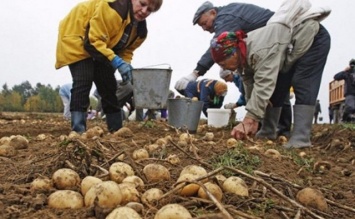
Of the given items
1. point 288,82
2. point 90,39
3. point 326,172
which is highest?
point 90,39

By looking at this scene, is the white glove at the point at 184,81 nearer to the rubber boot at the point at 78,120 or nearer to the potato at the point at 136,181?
the rubber boot at the point at 78,120

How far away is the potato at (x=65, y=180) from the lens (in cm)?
192

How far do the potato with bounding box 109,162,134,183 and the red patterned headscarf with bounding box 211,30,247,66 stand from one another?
246cm

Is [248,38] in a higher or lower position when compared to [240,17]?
lower

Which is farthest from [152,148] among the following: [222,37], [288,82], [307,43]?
[288,82]

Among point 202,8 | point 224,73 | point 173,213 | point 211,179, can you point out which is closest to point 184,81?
point 202,8

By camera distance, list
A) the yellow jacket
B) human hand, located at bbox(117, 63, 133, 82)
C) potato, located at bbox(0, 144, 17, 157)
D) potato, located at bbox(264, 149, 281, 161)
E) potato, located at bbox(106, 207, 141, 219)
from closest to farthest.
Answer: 1. potato, located at bbox(106, 207, 141, 219)
2. potato, located at bbox(0, 144, 17, 157)
3. potato, located at bbox(264, 149, 281, 161)
4. the yellow jacket
5. human hand, located at bbox(117, 63, 133, 82)

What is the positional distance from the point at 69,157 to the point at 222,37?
2.50 meters

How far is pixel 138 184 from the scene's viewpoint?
6.21ft

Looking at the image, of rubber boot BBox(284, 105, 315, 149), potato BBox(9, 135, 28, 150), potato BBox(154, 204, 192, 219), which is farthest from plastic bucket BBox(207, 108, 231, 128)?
potato BBox(154, 204, 192, 219)

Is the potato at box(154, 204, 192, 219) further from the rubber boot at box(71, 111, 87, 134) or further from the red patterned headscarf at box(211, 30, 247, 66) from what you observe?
the rubber boot at box(71, 111, 87, 134)

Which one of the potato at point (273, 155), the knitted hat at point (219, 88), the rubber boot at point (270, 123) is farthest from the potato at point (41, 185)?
the knitted hat at point (219, 88)

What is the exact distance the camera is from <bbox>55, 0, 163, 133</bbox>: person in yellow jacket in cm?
441

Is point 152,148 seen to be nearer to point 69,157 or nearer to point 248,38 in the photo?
point 69,157
